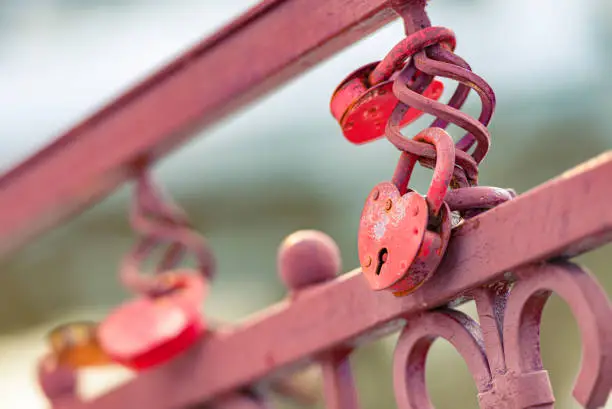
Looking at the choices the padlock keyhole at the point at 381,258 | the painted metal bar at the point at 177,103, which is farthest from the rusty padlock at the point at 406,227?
the painted metal bar at the point at 177,103

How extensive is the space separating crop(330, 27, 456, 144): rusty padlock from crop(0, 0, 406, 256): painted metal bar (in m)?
0.04

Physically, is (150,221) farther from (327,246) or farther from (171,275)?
(327,246)

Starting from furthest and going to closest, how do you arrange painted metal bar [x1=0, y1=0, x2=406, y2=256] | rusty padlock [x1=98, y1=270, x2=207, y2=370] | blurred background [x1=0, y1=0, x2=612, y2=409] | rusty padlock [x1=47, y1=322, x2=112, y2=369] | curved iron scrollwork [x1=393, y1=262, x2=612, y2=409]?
blurred background [x1=0, y1=0, x2=612, y2=409] → rusty padlock [x1=47, y1=322, x2=112, y2=369] → rusty padlock [x1=98, y1=270, x2=207, y2=370] → painted metal bar [x1=0, y1=0, x2=406, y2=256] → curved iron scrollwork [x1=393, y1=262, x2=612, y2=409]

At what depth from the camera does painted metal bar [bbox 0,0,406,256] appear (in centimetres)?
54

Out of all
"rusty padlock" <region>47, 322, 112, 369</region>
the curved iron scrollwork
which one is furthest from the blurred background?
the curved iron scrollwork

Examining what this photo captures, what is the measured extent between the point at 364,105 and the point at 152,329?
1.03ft

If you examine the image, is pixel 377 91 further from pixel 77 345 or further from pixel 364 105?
pixel 77 345

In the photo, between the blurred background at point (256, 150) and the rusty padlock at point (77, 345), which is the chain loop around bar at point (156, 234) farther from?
the blurred background at point (256, 150)

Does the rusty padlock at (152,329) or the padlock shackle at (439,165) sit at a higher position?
the rusty padlock at (152,329)

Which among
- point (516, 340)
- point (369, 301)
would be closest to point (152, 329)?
point (369, 301)

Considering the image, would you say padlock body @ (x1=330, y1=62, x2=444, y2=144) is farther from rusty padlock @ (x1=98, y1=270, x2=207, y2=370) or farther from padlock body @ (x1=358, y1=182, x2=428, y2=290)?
rusty padlock @ (x1=98, y1=270, x2=207, y2=370)

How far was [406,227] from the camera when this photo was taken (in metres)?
0.41

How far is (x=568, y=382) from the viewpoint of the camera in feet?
4.87

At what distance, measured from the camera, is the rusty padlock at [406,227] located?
1.32ft
